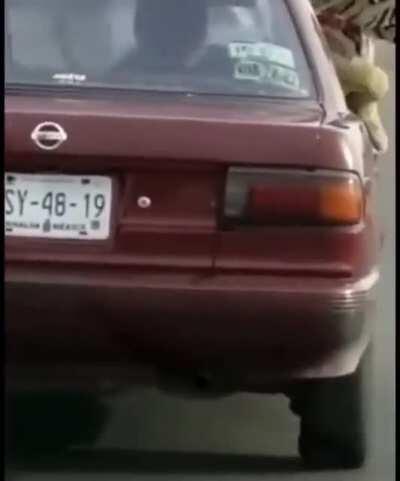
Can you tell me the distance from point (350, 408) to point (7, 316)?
908 mm

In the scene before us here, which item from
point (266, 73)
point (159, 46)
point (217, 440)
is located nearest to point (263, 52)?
point (266, 73)

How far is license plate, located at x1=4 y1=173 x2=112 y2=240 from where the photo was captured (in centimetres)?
375

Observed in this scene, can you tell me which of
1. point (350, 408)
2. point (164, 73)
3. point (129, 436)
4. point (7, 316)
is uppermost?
point (164, 73)

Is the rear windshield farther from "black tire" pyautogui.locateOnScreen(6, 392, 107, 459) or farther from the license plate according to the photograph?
"black tire" pyautogui.locateOnScreen(6, 392, 107, 459)

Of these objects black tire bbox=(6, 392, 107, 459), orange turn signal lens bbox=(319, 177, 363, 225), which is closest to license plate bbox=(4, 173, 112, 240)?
orange turn signal lens bbox=(319, 177, 363, 225)

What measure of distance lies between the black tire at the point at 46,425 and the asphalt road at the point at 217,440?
0.23 ft

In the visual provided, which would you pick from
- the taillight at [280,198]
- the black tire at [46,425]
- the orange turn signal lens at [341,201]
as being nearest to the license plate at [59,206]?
the taillight at [280,198]

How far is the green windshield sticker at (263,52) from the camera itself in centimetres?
421

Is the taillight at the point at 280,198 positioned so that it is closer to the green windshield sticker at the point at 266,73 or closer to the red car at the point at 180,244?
the red car at the point at 180,244

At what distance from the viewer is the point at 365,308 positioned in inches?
152

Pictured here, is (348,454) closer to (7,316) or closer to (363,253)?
(363,253)

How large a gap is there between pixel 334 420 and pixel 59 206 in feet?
2.93

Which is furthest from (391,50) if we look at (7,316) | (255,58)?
(7,316)

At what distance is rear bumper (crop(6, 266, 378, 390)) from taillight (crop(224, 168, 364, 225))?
5.2 inches
